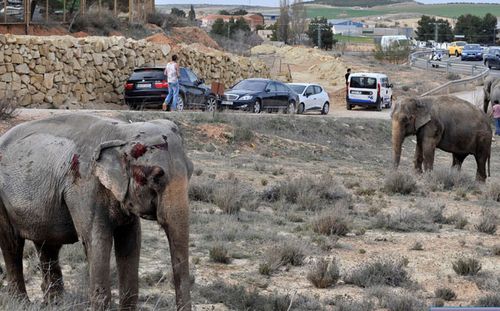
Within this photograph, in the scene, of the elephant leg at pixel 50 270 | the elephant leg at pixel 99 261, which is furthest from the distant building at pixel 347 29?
the elephant leg at pixel 99 261

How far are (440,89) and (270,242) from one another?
43970 mm

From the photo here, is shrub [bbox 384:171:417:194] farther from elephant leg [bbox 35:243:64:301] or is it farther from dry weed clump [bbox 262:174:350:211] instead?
elephant leg [bbox 35:243:64:301]

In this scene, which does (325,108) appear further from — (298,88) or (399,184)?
(399,184)

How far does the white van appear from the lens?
163 feet

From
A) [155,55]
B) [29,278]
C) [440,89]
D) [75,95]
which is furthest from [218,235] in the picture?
[440,89]

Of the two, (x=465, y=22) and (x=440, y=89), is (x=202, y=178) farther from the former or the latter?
(x=465, y=22)

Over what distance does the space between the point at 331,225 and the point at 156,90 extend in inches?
817

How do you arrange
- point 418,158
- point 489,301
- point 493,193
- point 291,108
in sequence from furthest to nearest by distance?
point 291,108 < point 418,158 < point 493,193 < point 489,301

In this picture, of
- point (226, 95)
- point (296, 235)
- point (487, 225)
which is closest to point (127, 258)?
point (296, 235)

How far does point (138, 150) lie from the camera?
7.77m

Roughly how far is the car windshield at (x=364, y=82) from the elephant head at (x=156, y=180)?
42.5 m

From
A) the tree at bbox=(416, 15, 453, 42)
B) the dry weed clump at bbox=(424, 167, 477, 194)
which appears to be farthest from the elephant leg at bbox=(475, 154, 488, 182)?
the tree at bbox=(416, 15, 453, 42)

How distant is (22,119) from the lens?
81.5 feet

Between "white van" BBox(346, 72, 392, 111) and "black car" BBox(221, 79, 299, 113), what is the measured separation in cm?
923
